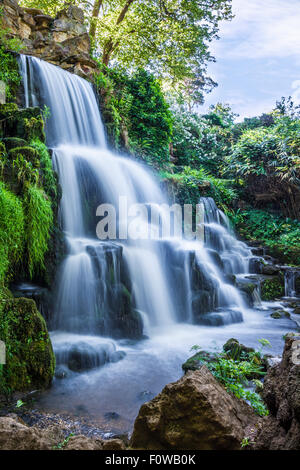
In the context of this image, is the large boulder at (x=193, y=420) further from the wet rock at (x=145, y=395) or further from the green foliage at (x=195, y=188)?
the green foliage at (x=195, y=188)

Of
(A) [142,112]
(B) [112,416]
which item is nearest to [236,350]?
(B) [112,416]

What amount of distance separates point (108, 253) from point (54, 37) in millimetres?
10305

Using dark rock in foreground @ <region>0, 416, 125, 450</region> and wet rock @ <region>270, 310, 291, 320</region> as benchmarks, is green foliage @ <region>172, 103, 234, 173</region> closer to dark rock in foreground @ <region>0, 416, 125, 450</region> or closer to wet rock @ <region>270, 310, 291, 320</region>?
wet rock @ <region>270, 310, 291, 320</region>

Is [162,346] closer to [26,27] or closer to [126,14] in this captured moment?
[26,27]

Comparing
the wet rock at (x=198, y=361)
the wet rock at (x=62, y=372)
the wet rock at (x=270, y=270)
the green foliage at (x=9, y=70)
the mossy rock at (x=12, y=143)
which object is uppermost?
the green foliage at (x=9, y=70)

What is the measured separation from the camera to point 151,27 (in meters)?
13.0

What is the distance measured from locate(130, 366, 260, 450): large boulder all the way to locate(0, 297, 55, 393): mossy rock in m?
1.83

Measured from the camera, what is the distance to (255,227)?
12484 millimetres

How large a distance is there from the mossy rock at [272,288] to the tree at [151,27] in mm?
11131

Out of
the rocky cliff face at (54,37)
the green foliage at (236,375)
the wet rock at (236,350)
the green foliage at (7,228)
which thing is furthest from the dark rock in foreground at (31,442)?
the rocky cliff face at (54,37)

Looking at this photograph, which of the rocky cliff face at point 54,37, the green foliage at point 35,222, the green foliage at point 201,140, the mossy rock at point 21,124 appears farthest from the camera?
the green foliage at point 201,140

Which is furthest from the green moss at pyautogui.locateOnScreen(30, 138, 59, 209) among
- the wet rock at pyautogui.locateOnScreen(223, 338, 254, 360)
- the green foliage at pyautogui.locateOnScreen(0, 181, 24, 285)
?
the wet rock at pyautogui.locateOnScreen(223, 338, 254, 360)

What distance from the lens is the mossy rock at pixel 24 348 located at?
116 inches

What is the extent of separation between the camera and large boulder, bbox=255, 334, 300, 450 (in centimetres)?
124
